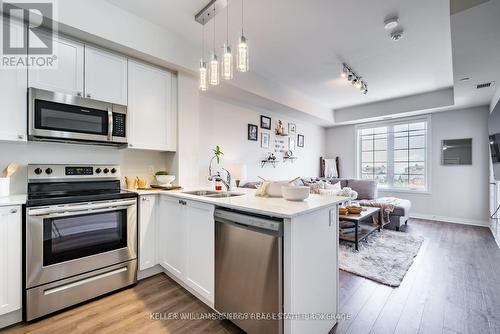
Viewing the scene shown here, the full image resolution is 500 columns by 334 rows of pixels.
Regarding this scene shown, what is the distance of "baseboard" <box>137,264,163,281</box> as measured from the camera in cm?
244

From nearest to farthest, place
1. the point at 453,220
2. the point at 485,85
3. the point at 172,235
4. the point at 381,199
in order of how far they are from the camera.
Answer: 1. the point at 172,235
2. the point at 485,85
3. the point at 381,199
4. the point at 453,220

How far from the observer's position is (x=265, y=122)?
479cm

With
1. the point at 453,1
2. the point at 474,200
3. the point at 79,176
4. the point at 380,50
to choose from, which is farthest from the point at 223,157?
the point at 474,200

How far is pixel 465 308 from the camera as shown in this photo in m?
1.88

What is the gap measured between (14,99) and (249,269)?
2388 mm

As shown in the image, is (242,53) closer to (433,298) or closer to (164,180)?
(164,180)

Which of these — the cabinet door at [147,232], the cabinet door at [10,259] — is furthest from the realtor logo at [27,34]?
the cabinet door at [147,232]

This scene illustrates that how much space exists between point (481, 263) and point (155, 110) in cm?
445

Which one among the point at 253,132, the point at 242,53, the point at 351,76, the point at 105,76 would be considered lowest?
the point at 253,132

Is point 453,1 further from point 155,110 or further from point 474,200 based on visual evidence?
point 474,200

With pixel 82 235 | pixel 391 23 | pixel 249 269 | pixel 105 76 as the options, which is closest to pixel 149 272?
pixel 82 235

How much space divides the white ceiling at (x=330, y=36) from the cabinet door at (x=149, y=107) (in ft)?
1.87

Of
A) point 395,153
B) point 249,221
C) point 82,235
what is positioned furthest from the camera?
point 395,153

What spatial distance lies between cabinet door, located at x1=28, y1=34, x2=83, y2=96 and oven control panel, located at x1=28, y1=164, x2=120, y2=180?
2.44 ft
